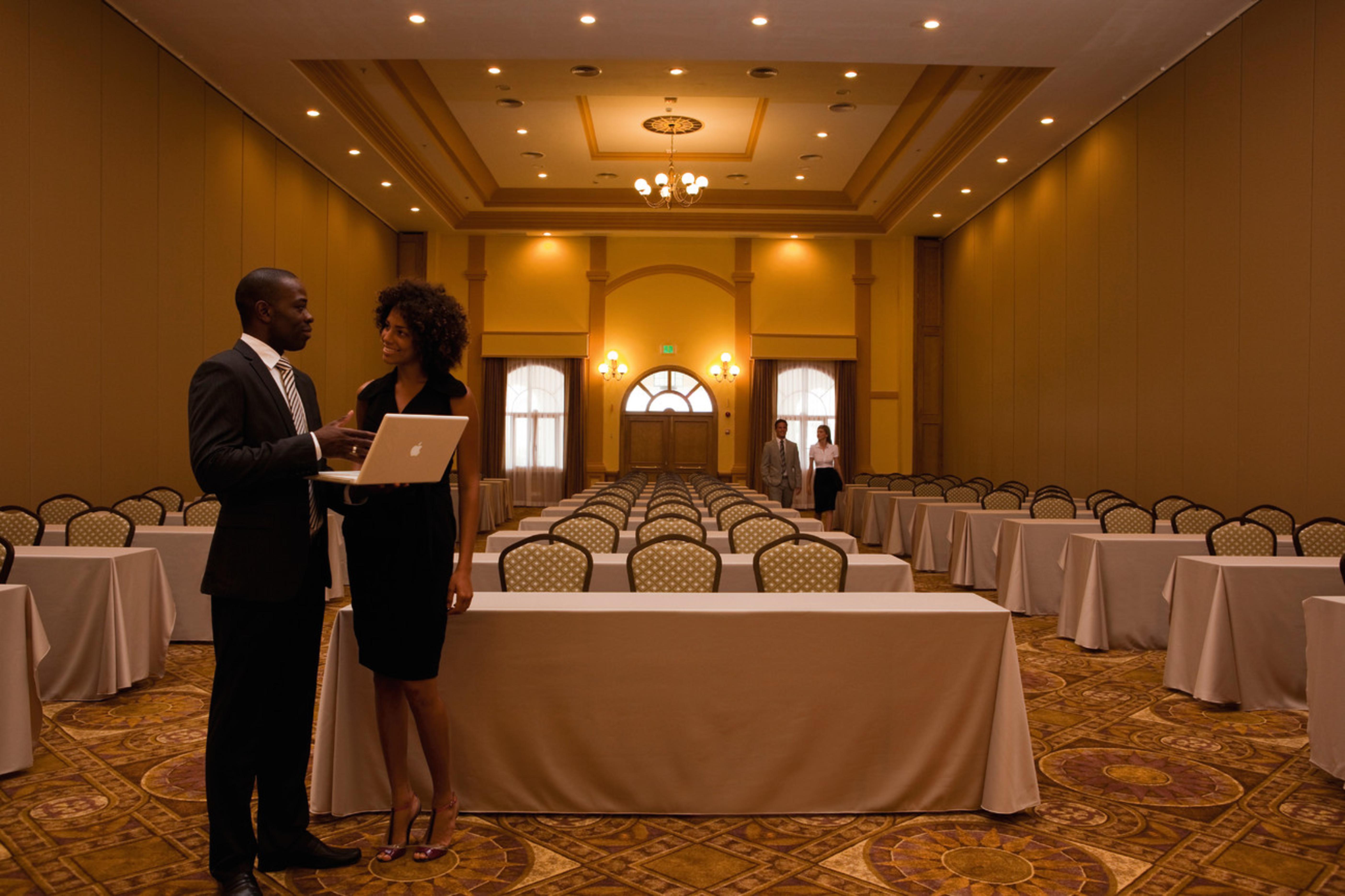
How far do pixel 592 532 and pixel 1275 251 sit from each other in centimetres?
684

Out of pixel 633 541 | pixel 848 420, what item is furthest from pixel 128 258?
pixel 848 420

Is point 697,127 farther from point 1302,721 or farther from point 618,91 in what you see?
point 1302,721

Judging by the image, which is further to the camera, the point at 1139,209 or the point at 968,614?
the point at 1139,209

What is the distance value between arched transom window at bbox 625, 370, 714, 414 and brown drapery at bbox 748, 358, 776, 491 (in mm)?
888

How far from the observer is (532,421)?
19.9m

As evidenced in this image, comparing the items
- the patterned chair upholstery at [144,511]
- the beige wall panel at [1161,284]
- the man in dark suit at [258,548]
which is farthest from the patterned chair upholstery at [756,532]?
Result: the beige wall panel at [1161,284]

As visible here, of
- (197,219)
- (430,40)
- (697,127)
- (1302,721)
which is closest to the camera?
(1302,721)

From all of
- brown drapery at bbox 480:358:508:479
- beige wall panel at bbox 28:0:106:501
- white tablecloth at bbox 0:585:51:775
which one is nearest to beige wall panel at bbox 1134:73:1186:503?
white tablecloth at bbox 0:585:51:775

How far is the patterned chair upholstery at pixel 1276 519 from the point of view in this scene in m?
7.54

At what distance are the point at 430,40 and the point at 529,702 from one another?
327 inches

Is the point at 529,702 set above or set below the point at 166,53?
below

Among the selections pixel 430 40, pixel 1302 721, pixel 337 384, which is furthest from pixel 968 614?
pixel 337 384

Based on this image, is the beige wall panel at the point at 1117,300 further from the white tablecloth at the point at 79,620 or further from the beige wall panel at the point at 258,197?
the white tablecloth at the point at 79,620

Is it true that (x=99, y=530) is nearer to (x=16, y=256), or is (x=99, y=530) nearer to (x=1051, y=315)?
(x=16, y=256)
